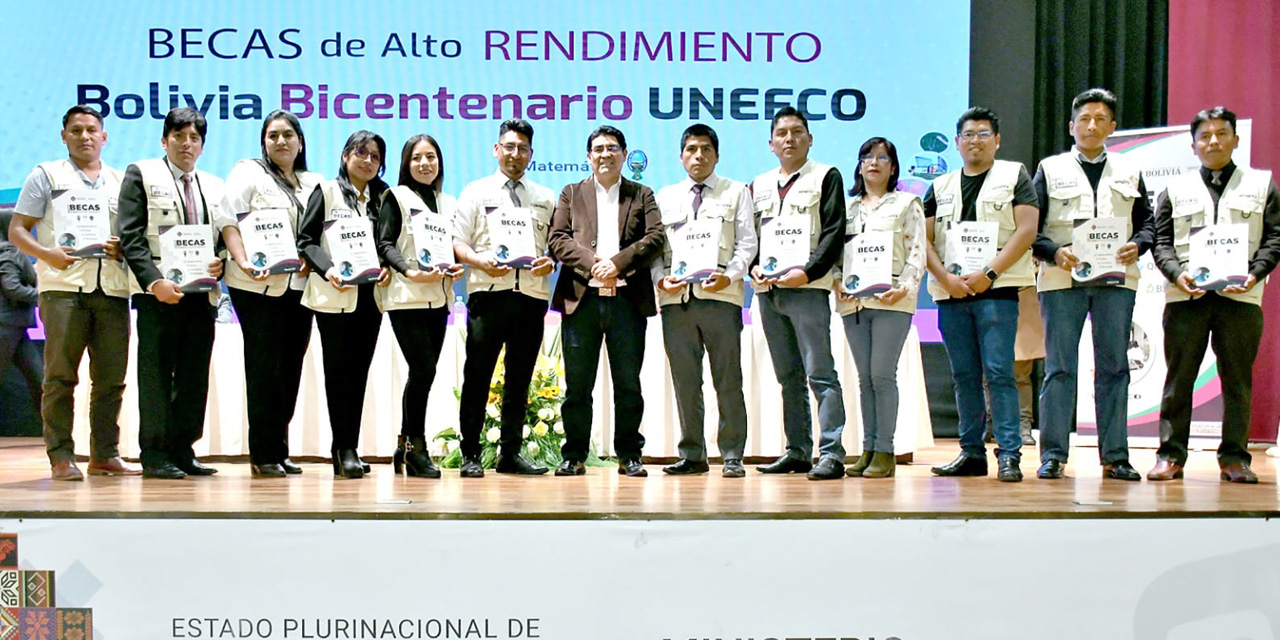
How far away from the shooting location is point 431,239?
393 centimetres

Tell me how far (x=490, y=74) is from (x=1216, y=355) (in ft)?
13.8

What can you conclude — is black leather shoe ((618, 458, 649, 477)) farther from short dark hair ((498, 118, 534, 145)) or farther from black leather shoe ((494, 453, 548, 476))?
short dark hair ((498, 118, 534, 145))

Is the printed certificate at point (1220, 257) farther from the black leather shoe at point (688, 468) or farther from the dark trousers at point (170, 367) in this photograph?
the dark trousers at point (170, 367)

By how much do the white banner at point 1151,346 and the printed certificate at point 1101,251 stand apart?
246 centimetres

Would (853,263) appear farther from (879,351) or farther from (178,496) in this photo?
(178,496)

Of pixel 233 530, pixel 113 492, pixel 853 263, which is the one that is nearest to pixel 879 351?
pixel 853 263

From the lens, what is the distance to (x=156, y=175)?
13.4 feet

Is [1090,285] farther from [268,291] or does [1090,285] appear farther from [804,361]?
[268,291]

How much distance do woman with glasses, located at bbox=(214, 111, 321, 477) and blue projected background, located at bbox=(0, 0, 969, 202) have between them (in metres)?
2.17

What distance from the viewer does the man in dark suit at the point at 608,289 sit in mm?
4094

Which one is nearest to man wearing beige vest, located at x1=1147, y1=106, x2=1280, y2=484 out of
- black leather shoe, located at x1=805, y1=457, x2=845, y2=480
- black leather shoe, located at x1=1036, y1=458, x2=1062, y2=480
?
black leather shoe, located at x1=1036, y1=458, x2=1062, y2=480

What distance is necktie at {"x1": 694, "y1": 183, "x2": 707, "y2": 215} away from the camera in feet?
13.5

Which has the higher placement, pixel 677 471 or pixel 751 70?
pixel 751 70

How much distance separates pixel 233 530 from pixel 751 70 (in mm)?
4370
